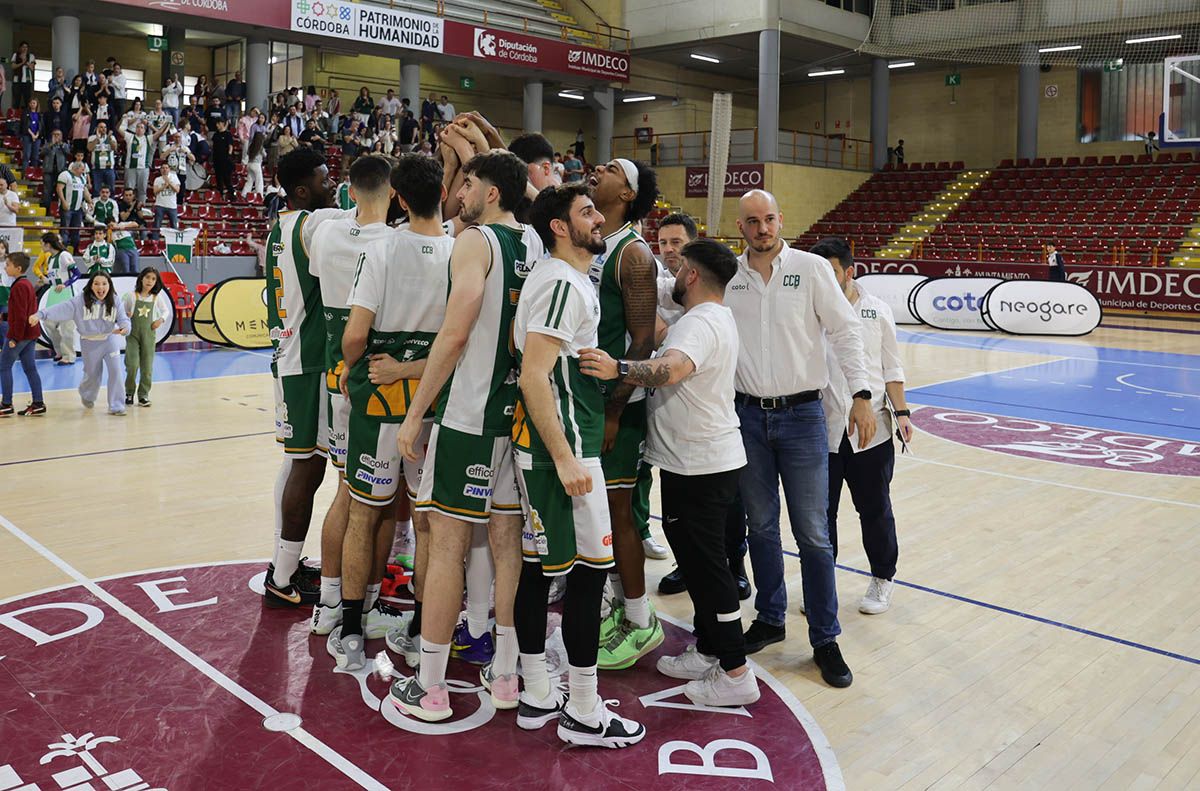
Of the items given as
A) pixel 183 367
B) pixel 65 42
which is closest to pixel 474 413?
pixel 183 367

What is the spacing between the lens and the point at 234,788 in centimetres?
339

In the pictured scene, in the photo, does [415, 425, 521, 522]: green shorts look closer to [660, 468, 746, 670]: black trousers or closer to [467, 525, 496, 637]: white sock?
[467, 525, 496, 637]: white sock

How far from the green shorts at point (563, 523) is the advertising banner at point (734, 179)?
1114 inches

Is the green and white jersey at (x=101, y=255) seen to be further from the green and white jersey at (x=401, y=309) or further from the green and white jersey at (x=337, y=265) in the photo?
the green and white jersey at (x=401, y=309)

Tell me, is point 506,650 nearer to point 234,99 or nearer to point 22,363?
point 22,363

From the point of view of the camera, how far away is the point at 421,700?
3.91m

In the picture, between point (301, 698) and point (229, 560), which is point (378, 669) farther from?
point (229, 560)

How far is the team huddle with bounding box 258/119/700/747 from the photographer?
3.73m

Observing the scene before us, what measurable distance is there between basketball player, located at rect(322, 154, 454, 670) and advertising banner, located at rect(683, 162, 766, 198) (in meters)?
27.7

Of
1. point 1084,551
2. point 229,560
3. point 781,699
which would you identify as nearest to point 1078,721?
point 781,699

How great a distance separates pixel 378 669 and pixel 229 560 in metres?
1.83

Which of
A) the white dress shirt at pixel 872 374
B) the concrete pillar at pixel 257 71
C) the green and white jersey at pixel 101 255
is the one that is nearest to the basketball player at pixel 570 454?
the white dress shirt at pixel 872 374

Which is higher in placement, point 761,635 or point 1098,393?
point 1098,393

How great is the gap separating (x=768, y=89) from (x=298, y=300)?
27629mm
